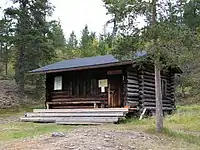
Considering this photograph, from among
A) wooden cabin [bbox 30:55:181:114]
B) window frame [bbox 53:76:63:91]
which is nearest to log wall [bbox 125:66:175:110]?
wooden cabin [bbox 30:55:181:114]

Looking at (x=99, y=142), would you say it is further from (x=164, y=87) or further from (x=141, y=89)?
(x=164, y=87)

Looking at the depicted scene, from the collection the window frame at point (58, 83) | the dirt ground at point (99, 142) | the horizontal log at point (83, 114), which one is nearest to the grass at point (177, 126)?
the horizontal log at point (83, 114)

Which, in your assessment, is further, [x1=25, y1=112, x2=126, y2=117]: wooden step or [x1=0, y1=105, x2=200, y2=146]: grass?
[x1=25, y1=112, x2=126, y2=117]: wooden step

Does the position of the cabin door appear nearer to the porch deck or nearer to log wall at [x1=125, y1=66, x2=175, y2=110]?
log wall at [x1=125, y1=66, x2=175, y2=110]

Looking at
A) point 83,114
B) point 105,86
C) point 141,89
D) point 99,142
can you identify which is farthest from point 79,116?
point 99,142

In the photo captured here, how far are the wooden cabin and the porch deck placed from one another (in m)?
1.71

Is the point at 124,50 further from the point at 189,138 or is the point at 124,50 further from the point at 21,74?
the point at 21,74

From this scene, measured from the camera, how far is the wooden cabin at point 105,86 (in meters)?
22.2

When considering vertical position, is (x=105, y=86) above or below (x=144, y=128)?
above

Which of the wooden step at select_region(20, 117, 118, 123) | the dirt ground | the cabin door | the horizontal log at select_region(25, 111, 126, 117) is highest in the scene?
the cabin door

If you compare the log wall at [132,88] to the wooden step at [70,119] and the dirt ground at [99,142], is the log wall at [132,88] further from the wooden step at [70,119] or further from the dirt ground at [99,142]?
the dirt ground at [99,142]

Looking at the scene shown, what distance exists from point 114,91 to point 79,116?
334 centimetres

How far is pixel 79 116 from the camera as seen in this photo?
20906 millimetres

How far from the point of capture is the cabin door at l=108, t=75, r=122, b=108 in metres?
23.0
